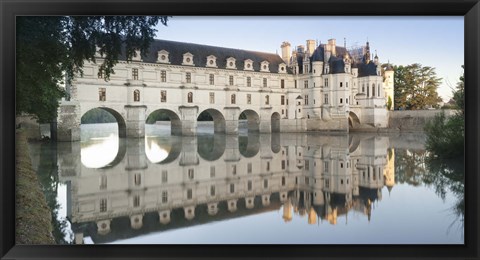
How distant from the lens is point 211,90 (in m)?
10.5

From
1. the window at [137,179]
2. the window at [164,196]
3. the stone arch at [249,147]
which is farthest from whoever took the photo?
the stone arch at [249,147]

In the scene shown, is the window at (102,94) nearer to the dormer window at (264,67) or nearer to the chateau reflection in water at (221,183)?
the chateau reflection in water at (221,183)

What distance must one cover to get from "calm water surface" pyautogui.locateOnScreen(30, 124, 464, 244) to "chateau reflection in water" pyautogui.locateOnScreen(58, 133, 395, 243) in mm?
17

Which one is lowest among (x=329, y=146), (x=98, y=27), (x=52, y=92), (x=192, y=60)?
(x=329, y=146)

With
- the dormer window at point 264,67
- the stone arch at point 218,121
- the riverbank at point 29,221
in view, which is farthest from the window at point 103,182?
the dormer window at point 264,67

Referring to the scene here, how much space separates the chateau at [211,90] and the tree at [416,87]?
1.42m

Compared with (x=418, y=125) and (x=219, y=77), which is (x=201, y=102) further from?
(x=418, y=125)

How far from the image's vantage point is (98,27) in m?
3.67

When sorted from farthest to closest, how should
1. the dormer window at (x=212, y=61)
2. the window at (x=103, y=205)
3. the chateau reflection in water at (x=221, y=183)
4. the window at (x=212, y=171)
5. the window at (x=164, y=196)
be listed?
the dormer window at (x=212, y=61) → the window at (x=212, y=171) → the window at (x=164, y=196) → the window at (x=103, y=205) → the chateau reflection in water at (x=221, y=183)

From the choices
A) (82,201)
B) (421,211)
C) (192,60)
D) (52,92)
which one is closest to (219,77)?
(192,60)

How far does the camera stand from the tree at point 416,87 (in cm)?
536

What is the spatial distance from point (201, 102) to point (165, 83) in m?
1.21

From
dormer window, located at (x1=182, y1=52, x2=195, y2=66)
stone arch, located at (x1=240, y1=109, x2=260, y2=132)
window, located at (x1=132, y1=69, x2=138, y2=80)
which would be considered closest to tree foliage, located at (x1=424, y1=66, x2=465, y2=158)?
stone arch, located at (x1=240, y1=109, x2=260, y2=132)
